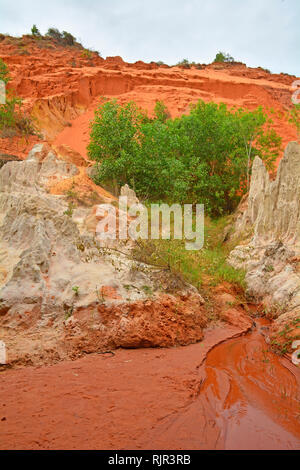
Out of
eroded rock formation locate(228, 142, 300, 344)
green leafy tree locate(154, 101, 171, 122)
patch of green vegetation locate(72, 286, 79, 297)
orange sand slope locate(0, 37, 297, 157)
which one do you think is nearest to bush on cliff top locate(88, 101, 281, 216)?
eroded rock formation locate(228, 142, 300, 344)

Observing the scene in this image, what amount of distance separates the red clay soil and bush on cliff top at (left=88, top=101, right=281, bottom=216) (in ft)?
29.6

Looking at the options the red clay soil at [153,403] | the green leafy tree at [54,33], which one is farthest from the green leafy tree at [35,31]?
the red clay soil at [153,403]

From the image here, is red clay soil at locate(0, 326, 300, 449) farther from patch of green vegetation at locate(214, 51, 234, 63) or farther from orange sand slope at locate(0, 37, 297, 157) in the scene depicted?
patch of green vegetation at locate(214, 51, 234, 63)

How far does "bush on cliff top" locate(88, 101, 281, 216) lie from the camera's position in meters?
12.8

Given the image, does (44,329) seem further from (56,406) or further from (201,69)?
(201,69)

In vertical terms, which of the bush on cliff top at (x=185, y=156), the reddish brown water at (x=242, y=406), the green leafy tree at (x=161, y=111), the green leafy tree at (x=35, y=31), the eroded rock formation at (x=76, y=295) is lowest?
the reddish brown water at (x=242, y=406)

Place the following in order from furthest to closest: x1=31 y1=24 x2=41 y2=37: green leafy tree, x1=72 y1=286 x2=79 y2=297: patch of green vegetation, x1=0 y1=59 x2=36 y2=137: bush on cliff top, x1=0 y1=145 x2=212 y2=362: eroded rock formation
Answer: x1=31 y1=24 x2=41 y2=37: green leafy tree < x1=0 y1=59 x2=36 y2=137: bush on cliff top < x1=72 y1=286 x2=79 y2=297: patch of green vegetation < x1=0 y1=145 x2=212 y2=362: eroded rock formation

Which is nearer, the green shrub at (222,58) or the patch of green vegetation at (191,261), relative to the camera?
the patch of green vegetation at (191,261)

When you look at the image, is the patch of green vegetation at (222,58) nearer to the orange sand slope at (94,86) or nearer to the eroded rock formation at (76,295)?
the orange sand slope at (94,86)

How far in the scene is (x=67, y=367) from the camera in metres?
3.53

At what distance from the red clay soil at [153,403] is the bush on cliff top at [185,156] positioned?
9.04m

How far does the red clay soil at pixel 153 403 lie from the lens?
248cm

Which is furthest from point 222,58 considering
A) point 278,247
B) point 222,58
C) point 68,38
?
point 278,247

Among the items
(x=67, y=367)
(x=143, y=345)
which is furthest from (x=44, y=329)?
(x=143, y=345)
